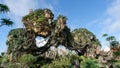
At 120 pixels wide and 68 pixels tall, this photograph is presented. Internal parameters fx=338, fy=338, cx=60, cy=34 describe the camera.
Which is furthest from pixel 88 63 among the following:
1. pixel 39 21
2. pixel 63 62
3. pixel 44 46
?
pixel 39 21

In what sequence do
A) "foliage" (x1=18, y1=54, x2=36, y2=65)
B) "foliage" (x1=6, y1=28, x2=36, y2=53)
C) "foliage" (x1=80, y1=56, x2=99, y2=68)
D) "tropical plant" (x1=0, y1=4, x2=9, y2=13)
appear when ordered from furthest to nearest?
"foliage" (x1=80, y1=56, x2=99, y2=68) → "foliage" (x1=6, y1=28, x2=36, y2=53) → "foliage" (x1=18, y1=54, x2=36, y2=65) → "tropical plant" (x1=0, y1=4, x2=9, y2=13)

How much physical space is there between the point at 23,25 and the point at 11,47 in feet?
4.84

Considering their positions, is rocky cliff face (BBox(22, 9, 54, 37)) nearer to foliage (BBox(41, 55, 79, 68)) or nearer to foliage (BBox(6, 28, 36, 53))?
foliage (BBox(6, 28, 36, 53))

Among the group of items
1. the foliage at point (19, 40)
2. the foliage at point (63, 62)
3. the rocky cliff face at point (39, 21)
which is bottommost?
the foliage at point (63, 62)

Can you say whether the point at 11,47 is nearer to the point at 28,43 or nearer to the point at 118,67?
the point at 28,43

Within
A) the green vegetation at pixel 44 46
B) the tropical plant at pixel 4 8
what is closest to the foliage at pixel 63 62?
the green vegetation at pixel 44 46

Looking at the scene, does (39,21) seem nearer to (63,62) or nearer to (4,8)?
(63,62)

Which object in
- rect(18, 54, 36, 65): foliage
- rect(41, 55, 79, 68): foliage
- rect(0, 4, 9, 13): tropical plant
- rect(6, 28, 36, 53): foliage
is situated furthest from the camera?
rect(6, 28, 36, 53): foliage

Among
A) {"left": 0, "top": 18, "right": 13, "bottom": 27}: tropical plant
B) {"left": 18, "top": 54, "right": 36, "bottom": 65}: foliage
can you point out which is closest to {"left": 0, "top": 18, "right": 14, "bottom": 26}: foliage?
{"left": 0, "top": 18, "right": 13, "bottom": 27}: tropical plant

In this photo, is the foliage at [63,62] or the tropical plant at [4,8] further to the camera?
the foliage at [63,62]

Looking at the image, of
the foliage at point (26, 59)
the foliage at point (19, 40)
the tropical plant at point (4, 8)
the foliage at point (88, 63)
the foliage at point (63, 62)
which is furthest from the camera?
the foliage at point (88, 63)

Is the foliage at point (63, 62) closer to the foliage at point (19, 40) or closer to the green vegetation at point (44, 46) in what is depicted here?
the green vegetation at point (44, 46)

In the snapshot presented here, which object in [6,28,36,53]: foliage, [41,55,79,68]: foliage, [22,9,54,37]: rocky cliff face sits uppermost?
[22,9,54,37]: rocky cliff face

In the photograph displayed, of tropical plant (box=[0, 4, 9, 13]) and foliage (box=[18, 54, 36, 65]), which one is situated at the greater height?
tropical plant (box=[0, 4, 9, 13])
